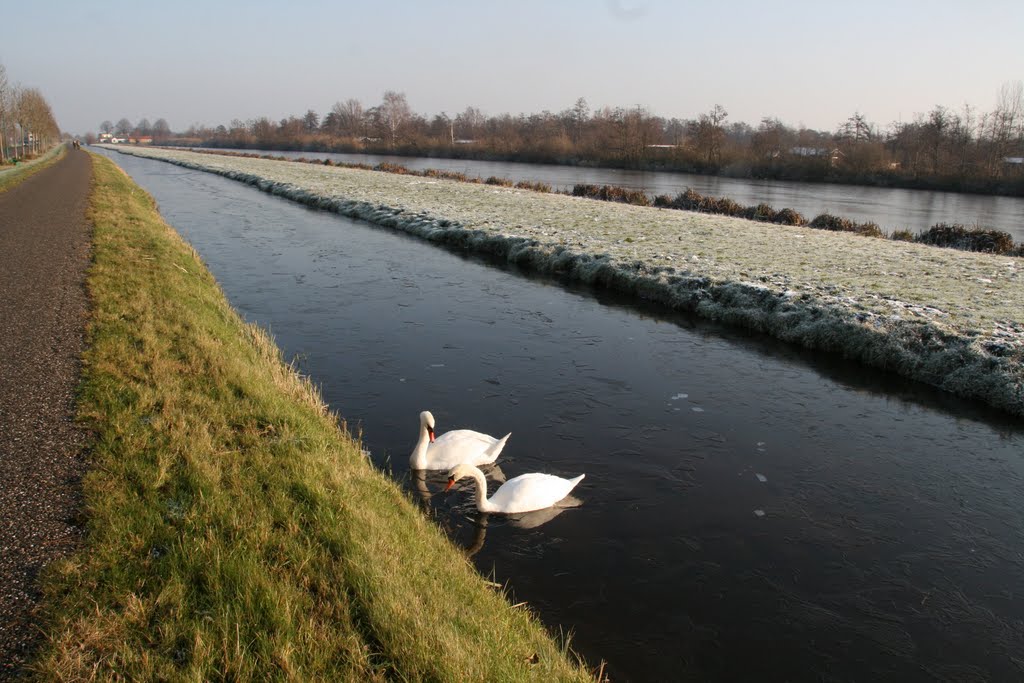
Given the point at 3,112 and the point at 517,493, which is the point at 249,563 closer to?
the point at 517,493

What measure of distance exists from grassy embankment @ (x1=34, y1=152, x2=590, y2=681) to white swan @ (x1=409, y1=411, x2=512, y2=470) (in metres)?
0.65

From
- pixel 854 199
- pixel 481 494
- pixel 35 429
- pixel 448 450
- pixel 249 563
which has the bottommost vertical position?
pixel 481 494

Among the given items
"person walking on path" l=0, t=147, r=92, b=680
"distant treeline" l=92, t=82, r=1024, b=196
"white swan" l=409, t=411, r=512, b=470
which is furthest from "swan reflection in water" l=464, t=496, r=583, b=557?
"distant treeline" l=92, t=82, r=1024, b=196

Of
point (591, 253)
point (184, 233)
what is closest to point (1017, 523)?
point (591, 253)

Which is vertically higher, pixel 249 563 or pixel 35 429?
pixel 35 429

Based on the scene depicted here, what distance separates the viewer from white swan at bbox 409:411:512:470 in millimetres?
6723

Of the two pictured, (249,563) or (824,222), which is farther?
(824,222)

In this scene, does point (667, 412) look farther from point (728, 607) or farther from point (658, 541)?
point (728, 607)

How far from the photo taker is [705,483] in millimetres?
6832

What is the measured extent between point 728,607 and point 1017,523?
3449 mm

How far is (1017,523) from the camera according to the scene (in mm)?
6328

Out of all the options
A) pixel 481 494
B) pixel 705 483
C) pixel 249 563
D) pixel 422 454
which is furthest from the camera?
pixel 705 483

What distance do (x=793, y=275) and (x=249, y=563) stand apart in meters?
13.5

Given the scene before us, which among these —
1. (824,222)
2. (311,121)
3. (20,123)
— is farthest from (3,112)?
(311,121)
